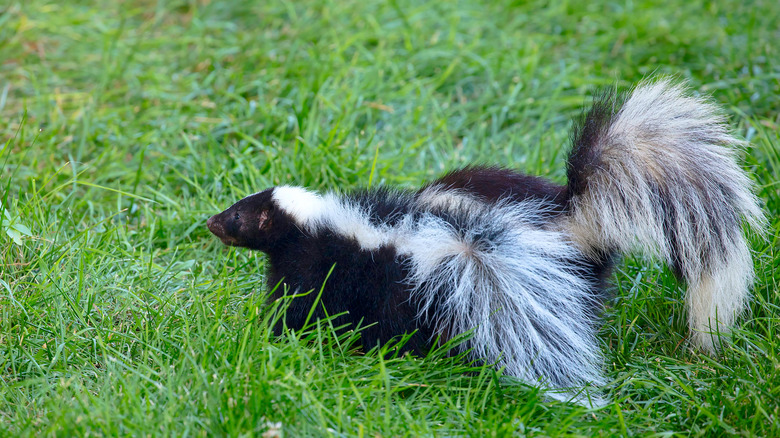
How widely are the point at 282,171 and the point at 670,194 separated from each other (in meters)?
2.67

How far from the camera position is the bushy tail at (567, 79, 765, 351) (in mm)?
3314

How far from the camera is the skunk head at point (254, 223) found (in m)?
3.95

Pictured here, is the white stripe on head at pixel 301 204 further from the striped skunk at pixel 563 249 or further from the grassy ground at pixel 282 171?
the grassy ground at pixel 282 171

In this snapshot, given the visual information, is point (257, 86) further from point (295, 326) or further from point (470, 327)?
point (470, 327)

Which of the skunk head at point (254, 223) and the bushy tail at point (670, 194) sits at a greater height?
the bushy tail at point (670, 194)

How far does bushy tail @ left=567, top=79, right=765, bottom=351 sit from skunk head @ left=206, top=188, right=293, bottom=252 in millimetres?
1517

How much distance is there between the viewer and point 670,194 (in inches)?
130

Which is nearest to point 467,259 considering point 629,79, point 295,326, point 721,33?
point 295,326

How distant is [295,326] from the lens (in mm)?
3648

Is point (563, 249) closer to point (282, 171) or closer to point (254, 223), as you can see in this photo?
point (254, 223)

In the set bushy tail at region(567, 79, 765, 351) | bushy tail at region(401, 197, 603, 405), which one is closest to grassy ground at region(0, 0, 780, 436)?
bushy tail at region(401, 197, 603, 405)

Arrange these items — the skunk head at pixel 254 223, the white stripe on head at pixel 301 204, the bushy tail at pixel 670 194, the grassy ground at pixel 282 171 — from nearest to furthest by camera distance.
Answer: the grassy ground at pixel 282 171, the bushy tail at pixel 670 194, the white stripe on head at pixel 301 204, the skunk head at pixel 254 223

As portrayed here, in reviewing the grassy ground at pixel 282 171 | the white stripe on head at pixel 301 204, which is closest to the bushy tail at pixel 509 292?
the grassy ground at pixel 282 171

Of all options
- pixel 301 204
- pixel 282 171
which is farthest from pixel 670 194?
pixel 282 171
